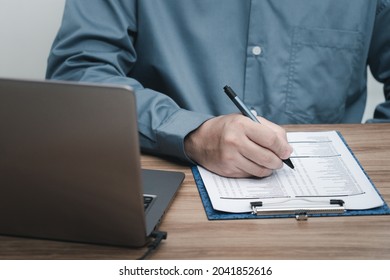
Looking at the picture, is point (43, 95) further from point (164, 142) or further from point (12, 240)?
point (164, 142)

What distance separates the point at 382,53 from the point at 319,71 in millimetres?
226

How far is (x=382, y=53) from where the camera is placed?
1.68 m

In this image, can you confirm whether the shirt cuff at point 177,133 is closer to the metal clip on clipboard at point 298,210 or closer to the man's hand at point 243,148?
the man's hand at point 243,148

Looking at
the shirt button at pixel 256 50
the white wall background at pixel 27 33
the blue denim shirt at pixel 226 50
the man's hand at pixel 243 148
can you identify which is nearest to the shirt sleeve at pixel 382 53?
the blue denim shirt at pixel 226 50

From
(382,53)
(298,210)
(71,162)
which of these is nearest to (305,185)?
(298,210)

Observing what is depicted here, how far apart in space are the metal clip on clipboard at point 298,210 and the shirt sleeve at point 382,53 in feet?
1.75

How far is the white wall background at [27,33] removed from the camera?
5.44ft

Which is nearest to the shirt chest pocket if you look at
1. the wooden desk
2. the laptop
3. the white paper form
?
the white paper form

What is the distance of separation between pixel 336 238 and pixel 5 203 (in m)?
0.46

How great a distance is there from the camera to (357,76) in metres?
1.62

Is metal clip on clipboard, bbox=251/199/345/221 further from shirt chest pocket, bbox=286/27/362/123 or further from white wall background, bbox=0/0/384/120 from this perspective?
white wall background, bbox=0/0/384/120

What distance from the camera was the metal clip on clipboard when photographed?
1.03 meters

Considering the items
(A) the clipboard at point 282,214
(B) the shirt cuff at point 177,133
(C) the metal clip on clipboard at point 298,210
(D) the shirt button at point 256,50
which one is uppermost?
(D) the shirt button at point 256,50

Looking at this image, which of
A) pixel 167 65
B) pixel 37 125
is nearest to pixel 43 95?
pixel 37 125
